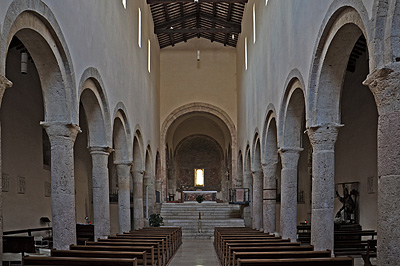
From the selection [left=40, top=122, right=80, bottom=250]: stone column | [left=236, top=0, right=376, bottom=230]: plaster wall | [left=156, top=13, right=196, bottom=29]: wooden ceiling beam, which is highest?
[left=156, top=13, right=196, bottom=29]: wooden ceiling beam

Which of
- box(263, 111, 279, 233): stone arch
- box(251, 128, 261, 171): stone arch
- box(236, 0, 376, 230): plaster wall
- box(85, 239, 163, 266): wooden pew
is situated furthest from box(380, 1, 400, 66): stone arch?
box(251, 128, 261, 171): stone arch

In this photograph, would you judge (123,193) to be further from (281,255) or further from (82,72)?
(281,255)

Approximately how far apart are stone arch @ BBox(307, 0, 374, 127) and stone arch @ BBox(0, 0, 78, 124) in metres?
4.80

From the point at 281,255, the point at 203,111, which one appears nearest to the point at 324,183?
the point at 281,255

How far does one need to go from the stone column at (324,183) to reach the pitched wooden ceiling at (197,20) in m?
14.4

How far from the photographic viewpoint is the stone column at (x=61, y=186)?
9.14m

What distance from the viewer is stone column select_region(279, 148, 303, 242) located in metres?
12.7

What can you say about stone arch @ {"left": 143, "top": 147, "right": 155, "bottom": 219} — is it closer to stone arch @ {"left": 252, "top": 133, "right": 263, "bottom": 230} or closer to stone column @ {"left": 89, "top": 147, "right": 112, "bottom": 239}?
stone arch @ {"left": 252, "top": 133, "right": 263, "bottom": 230}

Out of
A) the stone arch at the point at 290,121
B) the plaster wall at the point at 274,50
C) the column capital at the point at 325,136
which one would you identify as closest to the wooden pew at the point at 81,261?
the plaster wall at the point at 274,50

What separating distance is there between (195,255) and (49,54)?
28.2 feet

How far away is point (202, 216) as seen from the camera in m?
25.1

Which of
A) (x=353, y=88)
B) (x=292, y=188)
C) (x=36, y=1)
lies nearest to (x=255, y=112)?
(x=353, y=88)

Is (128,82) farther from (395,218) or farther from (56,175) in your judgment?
(395,218)

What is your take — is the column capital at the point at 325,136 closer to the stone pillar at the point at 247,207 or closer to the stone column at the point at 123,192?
the stone column at the point at 123,192
